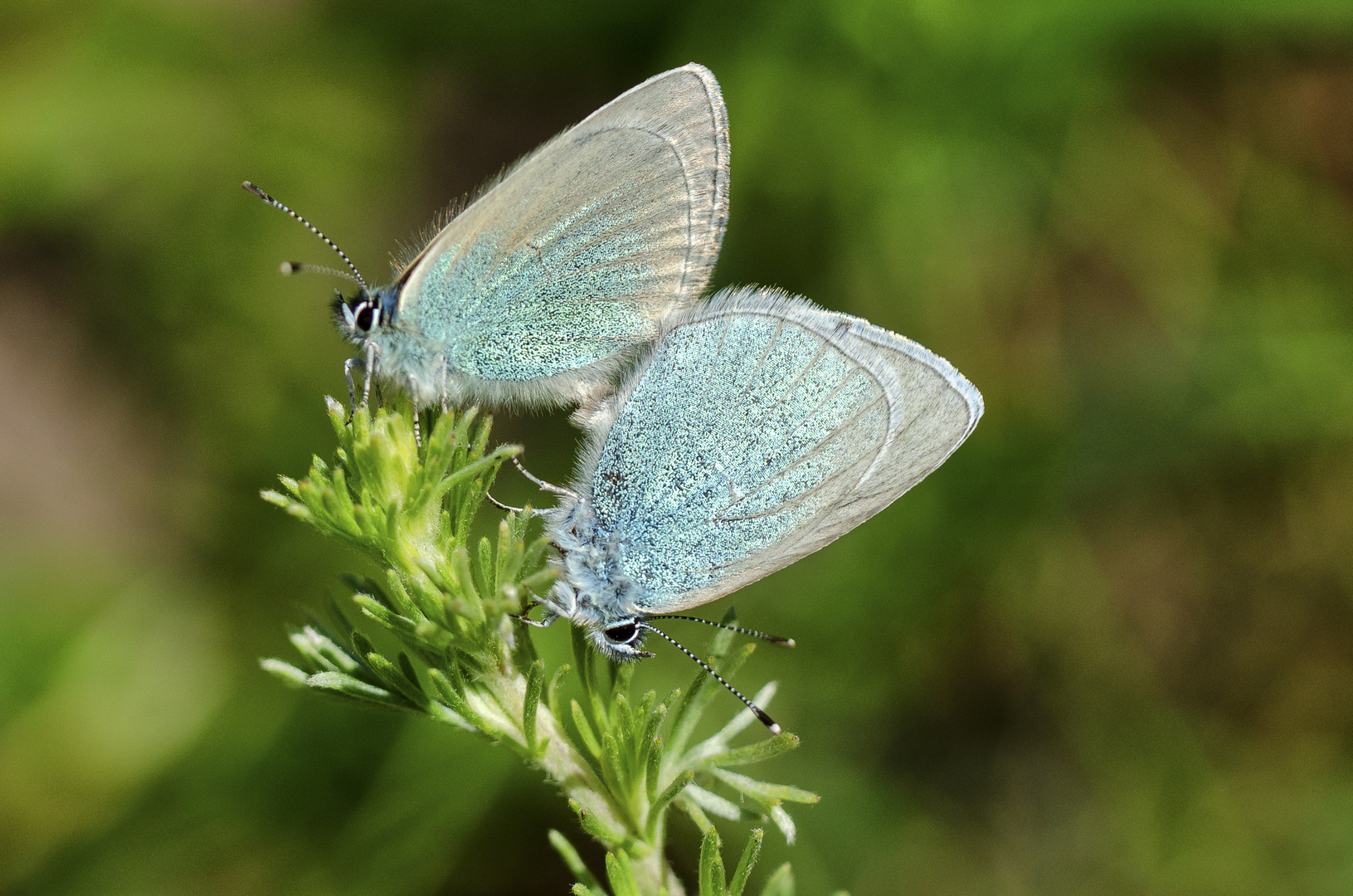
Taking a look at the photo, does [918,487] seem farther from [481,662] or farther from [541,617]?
[481,662]

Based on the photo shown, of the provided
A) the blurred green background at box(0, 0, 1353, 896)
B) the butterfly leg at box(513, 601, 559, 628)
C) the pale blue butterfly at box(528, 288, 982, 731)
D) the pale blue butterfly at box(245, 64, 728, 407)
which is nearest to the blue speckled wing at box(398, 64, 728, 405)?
the pale blue butterfly at box(245, 64, 728, 407)

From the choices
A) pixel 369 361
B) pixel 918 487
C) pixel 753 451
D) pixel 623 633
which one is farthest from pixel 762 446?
pixel 918 487

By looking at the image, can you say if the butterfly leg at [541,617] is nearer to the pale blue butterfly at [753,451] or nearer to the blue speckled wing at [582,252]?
the pale blue butterfly at [753,451]

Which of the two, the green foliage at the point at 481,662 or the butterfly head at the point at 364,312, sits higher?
the butterfly head at the point at 364,312

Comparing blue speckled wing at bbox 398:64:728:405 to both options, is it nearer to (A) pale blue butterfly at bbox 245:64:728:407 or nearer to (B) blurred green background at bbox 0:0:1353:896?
(A) pale blue butterfly at bbox 245:64:728:407

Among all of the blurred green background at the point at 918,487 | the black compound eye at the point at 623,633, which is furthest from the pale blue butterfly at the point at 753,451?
the blurred green background at the point at 918,487

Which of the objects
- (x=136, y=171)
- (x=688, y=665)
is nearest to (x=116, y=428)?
(x=136, y=171)

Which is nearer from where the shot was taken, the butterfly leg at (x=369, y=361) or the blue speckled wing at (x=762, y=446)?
the blue speckled wing at (x=762, y=446)

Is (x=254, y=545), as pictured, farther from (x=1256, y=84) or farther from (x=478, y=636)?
(x=1256, y=84)
